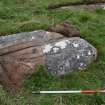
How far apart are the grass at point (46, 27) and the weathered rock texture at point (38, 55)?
Answer: 178 millimetres

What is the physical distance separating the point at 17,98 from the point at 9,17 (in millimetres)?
4419

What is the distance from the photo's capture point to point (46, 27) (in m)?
9.76

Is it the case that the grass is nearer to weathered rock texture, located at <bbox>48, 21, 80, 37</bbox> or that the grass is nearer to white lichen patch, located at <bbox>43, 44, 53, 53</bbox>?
white lichen patch, located at <bbox>43, 44, 53, 53</bbox>

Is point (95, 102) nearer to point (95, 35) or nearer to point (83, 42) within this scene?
point (83, 42)

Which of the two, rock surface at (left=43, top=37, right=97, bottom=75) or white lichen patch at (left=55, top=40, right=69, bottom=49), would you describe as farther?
white lichen patch at (left=55, top=40, right=69, bottom=49)

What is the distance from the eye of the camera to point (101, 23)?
10359mm

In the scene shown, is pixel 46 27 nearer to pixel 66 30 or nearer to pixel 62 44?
pixel 66 30

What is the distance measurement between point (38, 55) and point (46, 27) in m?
2.11

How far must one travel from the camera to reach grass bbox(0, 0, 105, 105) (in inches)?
278

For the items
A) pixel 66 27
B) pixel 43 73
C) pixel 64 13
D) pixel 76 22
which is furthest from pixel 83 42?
pixel 64 13

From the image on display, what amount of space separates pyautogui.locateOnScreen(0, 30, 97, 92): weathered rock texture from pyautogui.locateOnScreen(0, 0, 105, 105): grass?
0.18m

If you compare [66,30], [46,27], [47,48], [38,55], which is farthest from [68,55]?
[46,27]

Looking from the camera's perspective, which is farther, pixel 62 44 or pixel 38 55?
pixel 62 44

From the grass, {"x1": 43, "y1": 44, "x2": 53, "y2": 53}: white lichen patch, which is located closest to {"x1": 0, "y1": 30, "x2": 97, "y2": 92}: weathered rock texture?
{"x1": 43, "y1": 44, "x2": 53, "y2": 53}: white lichen patch
